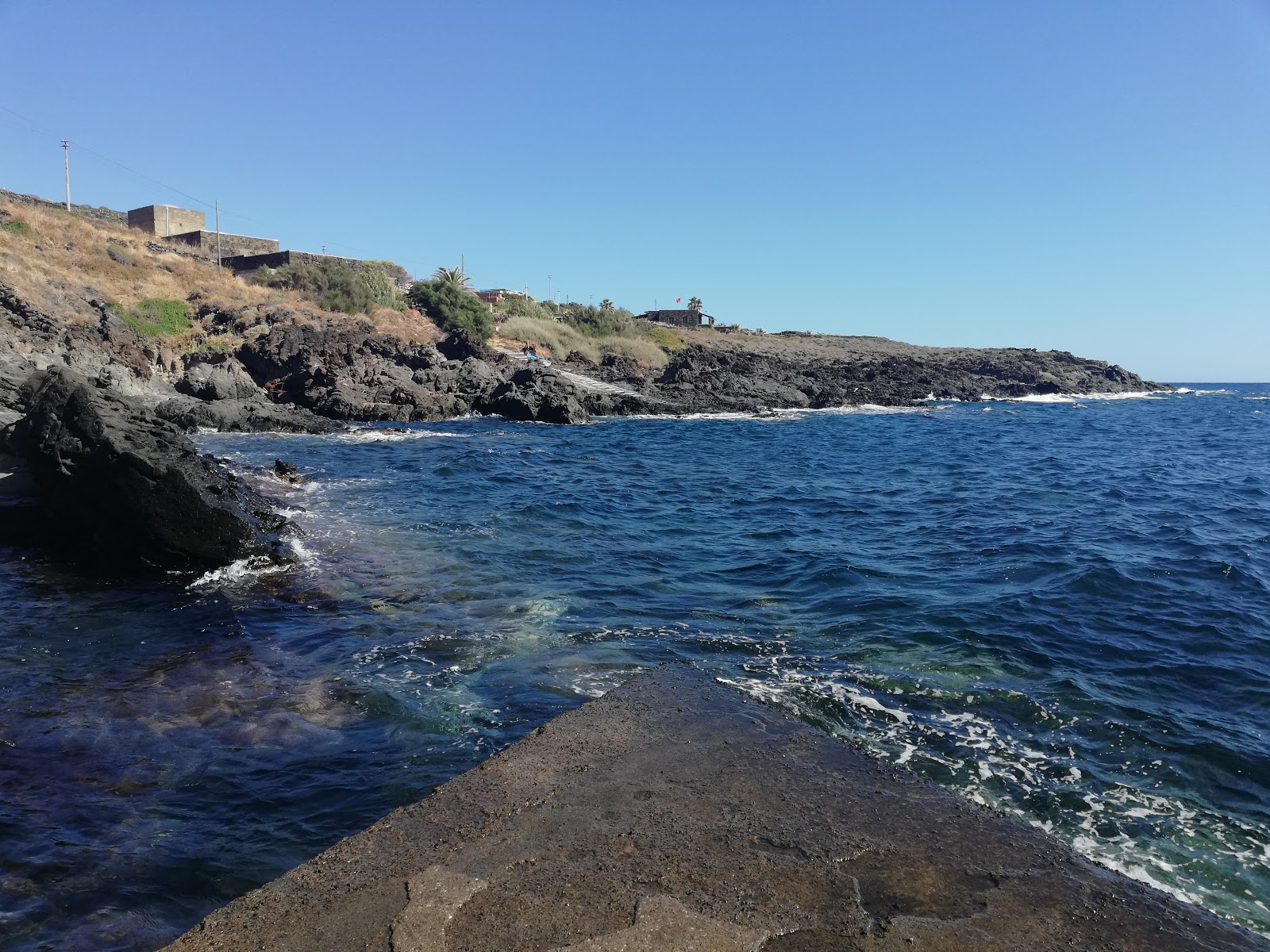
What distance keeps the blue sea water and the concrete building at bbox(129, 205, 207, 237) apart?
49.1 metres

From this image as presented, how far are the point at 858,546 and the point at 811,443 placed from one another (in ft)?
59.6

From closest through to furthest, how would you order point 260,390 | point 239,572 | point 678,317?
point 239,572 → point 260,390 → point 678,317

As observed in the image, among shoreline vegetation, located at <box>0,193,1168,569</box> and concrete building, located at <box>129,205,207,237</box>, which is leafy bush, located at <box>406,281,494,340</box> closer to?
shoreline vegetation, located at <box>0,193,1168,569</box>

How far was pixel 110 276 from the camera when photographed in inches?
1501

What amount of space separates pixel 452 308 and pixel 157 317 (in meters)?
19.7

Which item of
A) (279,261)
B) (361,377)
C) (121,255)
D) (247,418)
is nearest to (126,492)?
(247,418)

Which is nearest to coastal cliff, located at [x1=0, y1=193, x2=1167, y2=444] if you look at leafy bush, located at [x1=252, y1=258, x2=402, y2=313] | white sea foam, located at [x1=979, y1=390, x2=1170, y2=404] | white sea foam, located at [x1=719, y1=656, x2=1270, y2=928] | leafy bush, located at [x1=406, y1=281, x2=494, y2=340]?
leafy bush, located at [x1=252, y1=258, x2=402, y2=313]

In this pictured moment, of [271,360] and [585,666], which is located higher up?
[271,360]

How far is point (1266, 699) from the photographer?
23.4 feet

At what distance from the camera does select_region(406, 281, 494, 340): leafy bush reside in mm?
51625

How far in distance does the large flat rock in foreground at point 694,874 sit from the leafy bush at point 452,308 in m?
48.1

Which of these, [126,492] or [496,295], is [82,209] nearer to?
[496,295]

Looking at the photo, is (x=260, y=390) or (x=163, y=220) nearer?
(x=260, y=390)

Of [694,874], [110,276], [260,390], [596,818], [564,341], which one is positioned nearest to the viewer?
[694,874]
